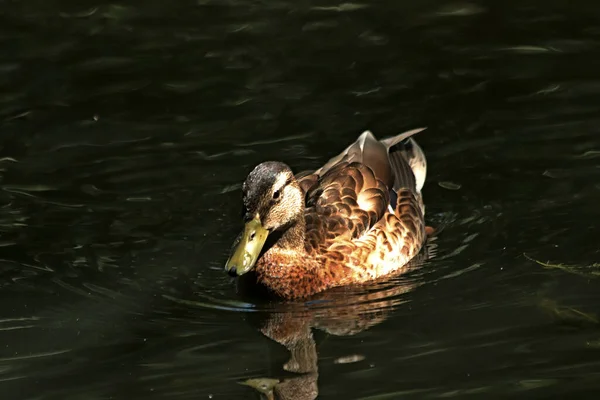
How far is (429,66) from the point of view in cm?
1451

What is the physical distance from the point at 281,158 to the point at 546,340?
4483 millimetres

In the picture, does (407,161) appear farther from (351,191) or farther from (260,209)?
(260,209)

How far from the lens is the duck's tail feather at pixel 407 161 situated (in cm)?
1227

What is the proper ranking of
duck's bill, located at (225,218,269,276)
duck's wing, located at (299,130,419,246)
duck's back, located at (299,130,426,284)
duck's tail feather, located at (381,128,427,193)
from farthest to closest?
duck's tail feather, located at (381,128,427,193), duck's wing, located at (299,130,419,246), duck's back, located at (299,130,426,284), duck's bill, located at (225,218,269,276)

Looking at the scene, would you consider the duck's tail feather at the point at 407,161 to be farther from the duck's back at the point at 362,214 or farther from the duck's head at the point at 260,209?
the duck's head at the point at 260,209

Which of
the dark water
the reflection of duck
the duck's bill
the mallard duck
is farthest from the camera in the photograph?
the mallard duck

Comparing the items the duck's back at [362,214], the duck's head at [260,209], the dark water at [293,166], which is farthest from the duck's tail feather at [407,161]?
the duck's head at [260,209]

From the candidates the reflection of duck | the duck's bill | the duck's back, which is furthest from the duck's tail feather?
the duck's bill

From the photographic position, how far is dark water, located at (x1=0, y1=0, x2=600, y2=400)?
29.9 ft

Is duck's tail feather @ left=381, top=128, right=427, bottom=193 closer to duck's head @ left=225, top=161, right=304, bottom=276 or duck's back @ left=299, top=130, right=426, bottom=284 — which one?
duck's back @ left=299, top=130, right=426, bottom=284

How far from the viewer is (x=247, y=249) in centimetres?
1038

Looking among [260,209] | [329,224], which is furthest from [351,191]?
[260,209]

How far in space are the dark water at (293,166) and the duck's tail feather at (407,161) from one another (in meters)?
0.21

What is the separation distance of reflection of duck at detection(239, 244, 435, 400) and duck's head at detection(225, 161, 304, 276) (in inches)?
19.2
